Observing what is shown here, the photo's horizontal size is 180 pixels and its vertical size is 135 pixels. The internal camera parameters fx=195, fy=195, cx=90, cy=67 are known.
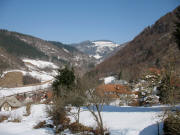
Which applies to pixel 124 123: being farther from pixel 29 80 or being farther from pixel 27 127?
pixel 29 80

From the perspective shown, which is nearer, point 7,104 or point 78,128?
point 78,128

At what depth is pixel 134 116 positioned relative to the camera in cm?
1789

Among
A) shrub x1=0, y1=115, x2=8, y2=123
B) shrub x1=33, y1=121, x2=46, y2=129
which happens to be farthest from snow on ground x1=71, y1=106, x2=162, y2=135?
shrub x1=0, y1=115, x2=8, y2=123

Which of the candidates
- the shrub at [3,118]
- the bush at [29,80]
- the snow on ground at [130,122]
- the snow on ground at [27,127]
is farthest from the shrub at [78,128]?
the bush at [29,80]

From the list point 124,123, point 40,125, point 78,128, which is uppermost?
point 124,123

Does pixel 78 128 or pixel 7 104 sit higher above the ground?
pixel 7 104

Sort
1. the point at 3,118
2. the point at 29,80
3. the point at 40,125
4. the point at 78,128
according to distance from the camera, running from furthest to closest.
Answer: the point at 29,80 < the point at 3,118 < the point at 40,125 < the point at 78,128

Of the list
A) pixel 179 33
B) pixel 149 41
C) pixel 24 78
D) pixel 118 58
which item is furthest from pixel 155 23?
pixel 179 33

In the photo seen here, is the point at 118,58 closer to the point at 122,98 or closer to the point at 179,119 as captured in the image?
the point at 122,98

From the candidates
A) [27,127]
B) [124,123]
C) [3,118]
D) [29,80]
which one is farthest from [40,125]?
[29,80]

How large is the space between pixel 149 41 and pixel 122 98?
14452 cm

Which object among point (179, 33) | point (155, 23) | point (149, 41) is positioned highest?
point (155, 23)

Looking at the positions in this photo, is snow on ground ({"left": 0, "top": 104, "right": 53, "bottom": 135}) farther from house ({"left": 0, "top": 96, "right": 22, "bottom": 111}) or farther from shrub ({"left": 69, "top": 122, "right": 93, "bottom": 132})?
house ({"left": 0, "top": 96, "right": 22, "bottom": 111})

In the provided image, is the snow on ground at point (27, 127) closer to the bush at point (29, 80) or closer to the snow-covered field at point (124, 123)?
the snow-covered field at point (124, 123)
